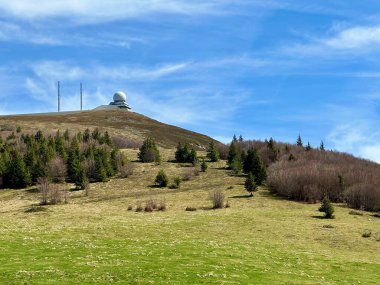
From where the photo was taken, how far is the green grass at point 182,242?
22.6 m

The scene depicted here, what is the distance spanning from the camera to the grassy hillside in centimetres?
12660

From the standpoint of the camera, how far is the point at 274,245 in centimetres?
3444

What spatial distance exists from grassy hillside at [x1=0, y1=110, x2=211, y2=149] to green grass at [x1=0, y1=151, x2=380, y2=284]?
210 ft

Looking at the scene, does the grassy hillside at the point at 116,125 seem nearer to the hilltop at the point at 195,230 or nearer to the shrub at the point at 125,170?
the hilltop at the point at 195,230

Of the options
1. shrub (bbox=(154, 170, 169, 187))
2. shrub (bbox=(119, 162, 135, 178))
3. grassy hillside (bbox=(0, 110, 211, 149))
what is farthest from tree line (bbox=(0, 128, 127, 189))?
grassy hillside (bbox=(0, 110, 211, 149))

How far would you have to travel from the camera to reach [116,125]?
141000 millimetres

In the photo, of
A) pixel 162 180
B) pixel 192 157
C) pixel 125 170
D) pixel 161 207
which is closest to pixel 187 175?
pixel 162 180

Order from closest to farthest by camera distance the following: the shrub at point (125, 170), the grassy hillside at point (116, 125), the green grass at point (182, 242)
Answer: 1. the green grass at point (182, 242)
2. the shrub at point (125, 170)
3. the grassy hillside at point (116, 125)

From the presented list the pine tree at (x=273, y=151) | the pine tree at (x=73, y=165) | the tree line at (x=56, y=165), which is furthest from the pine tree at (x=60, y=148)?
the pine tree at (x=273, y=151)

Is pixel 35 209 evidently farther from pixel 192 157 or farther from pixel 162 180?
pixel 192 157

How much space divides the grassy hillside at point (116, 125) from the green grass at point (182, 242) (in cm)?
6396

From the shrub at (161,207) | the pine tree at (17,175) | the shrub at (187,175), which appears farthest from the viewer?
the shrub at (187,175)

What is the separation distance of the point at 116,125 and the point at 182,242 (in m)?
110

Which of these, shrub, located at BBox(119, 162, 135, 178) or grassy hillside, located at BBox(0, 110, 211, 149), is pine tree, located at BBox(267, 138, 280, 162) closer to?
shrub, located at BBox(119, 162, 135, 178)
